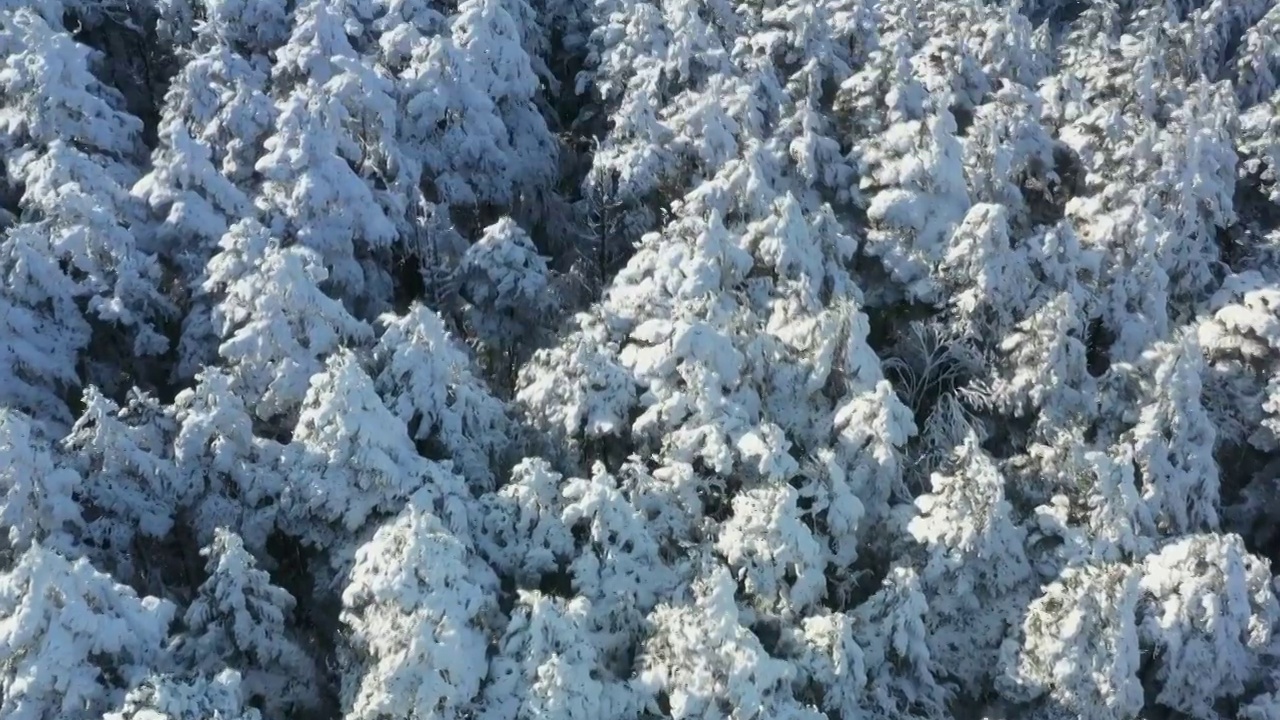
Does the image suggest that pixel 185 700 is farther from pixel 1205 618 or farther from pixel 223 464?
pixel 1205 618

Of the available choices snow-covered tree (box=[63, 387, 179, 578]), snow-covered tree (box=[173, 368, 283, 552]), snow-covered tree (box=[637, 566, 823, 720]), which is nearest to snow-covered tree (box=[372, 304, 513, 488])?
snow-covered tree (box=[173, 368, 283, 552])

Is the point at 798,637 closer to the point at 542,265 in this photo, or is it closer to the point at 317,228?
the point at 542,265

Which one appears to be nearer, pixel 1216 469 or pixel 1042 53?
pixel 1216 469

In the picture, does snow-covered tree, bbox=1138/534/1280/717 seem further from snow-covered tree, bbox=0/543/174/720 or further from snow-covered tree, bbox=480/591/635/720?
snow-covered tree, bbox=0/543/174/720

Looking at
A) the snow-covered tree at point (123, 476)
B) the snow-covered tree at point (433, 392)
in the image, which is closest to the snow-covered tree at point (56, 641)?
the snow-covered tree at point (123, 476)

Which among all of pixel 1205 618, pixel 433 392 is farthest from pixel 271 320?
pixel 1205 618

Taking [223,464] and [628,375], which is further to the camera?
[628,375]

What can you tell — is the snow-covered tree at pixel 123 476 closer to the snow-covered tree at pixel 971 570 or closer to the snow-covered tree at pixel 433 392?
the snow-covered tree at pixel 433 392

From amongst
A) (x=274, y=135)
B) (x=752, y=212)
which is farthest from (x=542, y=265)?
(x=274, y=135)
